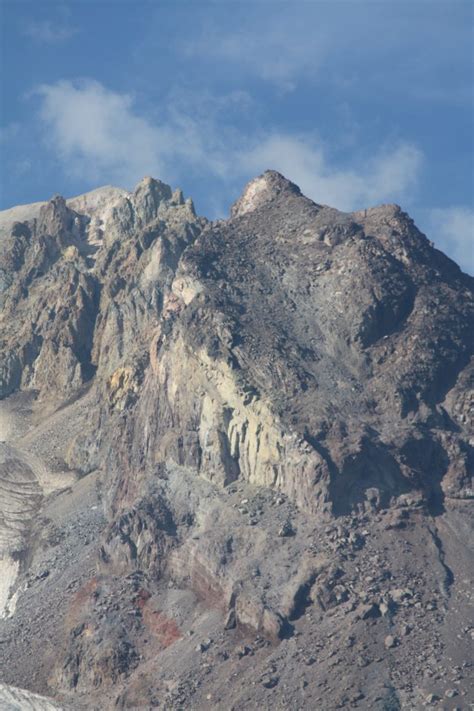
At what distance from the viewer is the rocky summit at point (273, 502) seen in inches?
5049

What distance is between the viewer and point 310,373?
15400cm

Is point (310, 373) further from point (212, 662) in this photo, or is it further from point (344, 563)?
point (212, 662)

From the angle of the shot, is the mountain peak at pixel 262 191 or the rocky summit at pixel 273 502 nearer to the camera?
the rocky summit at pixel 273 502

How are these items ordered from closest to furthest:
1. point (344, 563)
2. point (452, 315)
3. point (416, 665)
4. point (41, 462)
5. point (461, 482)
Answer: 1. point (416, 665)
2. point (344, 563)
3. point (461, 482)
4. point (452, 315)
5. point (41, 462)

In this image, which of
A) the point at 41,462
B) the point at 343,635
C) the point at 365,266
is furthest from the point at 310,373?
the point at 41,462

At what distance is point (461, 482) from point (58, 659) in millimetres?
36784

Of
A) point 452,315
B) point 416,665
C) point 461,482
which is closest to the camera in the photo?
point 416,665

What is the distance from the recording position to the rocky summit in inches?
5049

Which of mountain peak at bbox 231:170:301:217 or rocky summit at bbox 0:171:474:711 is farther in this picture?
mountain peak at bbox 231:170:301:217

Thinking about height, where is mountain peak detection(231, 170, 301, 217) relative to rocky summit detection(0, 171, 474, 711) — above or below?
above

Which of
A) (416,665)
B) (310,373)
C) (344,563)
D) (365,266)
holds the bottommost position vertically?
(416,665)

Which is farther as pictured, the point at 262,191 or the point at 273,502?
the point at 262,191

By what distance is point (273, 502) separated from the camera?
14462 cm

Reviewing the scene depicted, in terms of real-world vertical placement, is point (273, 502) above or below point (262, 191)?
below
